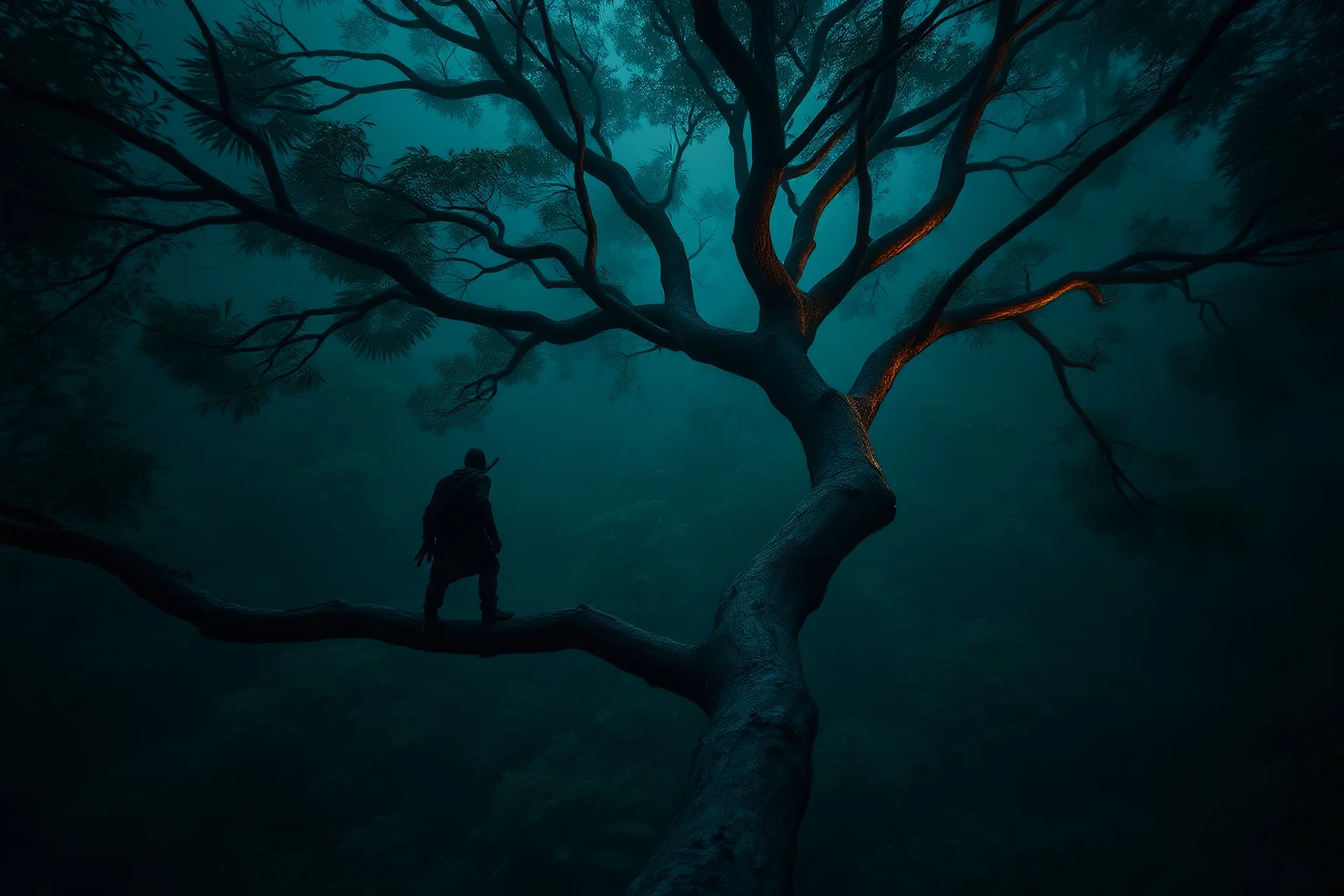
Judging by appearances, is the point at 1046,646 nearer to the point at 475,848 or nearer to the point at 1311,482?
the point at 1311,482

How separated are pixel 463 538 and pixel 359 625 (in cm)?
78

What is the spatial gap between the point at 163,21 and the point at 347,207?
7369 centimetres

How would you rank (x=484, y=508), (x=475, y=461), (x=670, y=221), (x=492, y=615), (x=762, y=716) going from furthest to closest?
(x=670, y=221), (x=475, y=461), (x=484, y=508), (x=492, y=615), (x=762, y=716)

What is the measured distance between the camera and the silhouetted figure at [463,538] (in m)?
2.74

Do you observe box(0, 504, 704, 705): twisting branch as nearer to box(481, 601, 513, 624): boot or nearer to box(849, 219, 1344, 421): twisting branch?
box(481, 601, 513, 624): boot

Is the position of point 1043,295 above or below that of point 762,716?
above

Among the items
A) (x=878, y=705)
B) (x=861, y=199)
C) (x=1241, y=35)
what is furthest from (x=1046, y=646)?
(x=861, y=199)

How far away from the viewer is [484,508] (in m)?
2.84

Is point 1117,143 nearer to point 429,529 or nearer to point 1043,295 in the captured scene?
point 1043,295

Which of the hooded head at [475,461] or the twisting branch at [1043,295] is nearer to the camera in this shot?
the hooded head at [475,461]

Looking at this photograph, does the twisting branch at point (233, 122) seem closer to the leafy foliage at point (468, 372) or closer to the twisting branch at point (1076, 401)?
the leafy foliage at point (468, 372)

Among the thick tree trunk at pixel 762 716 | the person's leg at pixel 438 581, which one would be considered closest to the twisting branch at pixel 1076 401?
the thick tree trunk at pixel 762 716

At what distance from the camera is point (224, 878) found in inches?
331

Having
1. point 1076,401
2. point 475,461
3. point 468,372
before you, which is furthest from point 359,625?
point 468,372
